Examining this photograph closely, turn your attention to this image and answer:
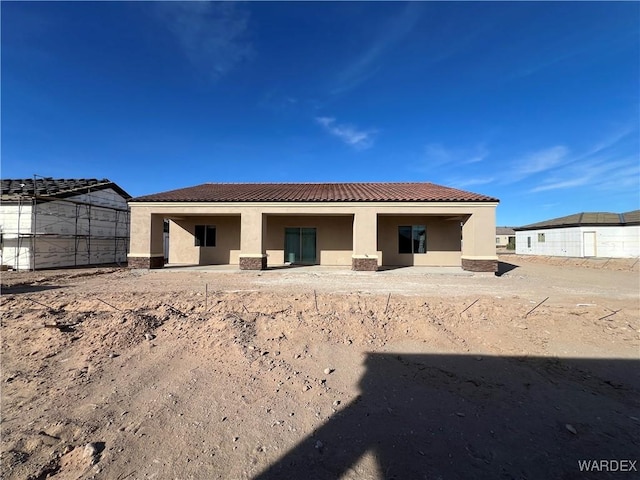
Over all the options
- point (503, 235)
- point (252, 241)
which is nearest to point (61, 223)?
point (252, 241)

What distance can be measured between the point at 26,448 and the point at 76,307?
16.0ft

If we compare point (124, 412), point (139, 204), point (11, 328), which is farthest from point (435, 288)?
point (139, 204)

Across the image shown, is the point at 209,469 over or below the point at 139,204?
below

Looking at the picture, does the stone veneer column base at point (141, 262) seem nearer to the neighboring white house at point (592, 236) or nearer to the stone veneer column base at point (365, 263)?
the stone veneer column base at point (365, 263)

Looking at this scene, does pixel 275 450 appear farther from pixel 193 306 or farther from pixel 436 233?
pixel 436 233

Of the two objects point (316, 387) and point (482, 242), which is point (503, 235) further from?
point (316, 387)

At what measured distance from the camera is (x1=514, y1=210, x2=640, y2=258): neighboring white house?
76.8 feet

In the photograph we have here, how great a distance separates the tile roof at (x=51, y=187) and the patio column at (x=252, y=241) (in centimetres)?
1216

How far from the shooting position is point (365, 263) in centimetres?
1381

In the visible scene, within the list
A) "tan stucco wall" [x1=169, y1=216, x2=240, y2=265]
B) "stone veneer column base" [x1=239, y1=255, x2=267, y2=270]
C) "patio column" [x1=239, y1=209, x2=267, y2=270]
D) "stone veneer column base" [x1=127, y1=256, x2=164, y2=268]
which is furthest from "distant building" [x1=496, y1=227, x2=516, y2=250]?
"stone veneer column base" [x1=127, y1=256, x2=164, y2=268]

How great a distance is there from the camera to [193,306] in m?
6.85

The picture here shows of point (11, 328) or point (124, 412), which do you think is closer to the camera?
point (124, 412)

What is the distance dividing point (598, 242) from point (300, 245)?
25.3m

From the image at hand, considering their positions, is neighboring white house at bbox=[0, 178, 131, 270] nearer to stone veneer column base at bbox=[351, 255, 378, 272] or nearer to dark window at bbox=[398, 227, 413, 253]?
stone veneer column base at bbox=[351, 255, 378, 272]
